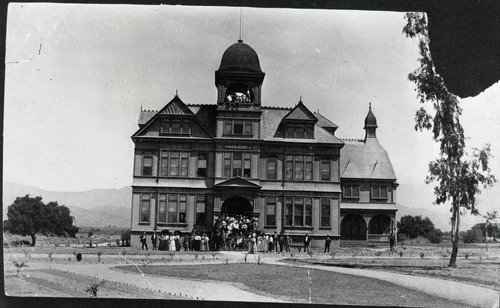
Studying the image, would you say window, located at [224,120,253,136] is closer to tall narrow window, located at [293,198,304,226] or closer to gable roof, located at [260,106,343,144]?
gable roof, located at [260,106,343,144]

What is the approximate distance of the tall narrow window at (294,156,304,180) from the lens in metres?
38.3

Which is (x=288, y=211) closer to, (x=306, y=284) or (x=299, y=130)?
(x=299, y=130)

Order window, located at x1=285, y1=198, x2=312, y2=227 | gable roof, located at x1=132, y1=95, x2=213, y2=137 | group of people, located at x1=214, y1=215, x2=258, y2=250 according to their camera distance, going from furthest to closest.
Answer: window, located at x1=285, y1=198, x2=312, y2=227 → gable roof, located at x1=132, y1=95, x2=213, y2=137 → group of people, located at x1=214, y1=215, x2=258, y2=250

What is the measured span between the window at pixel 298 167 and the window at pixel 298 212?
1.60 meters

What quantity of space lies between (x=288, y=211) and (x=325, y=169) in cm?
394

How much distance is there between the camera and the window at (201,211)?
122 feet

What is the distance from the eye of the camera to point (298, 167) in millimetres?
38406

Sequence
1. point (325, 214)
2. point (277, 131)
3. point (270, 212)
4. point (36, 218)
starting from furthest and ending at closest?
point (325, 214)
point (277, 131)
point (270, 212)
point (36, 218)

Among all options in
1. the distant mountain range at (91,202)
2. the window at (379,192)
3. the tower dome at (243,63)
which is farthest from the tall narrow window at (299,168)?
the distant mountain range at (91,202)

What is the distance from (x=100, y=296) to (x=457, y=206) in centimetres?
1481

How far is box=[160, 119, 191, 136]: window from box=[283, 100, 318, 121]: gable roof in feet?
22.1

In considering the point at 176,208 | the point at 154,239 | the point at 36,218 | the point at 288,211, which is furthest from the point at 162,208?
the point at 36,218

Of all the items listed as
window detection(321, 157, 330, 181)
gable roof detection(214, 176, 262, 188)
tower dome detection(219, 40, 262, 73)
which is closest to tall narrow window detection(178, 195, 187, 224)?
gable roof detection(214, 176, 262, 188)

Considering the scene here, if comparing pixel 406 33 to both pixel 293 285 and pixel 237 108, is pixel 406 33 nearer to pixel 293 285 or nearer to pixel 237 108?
pixel 293 285
